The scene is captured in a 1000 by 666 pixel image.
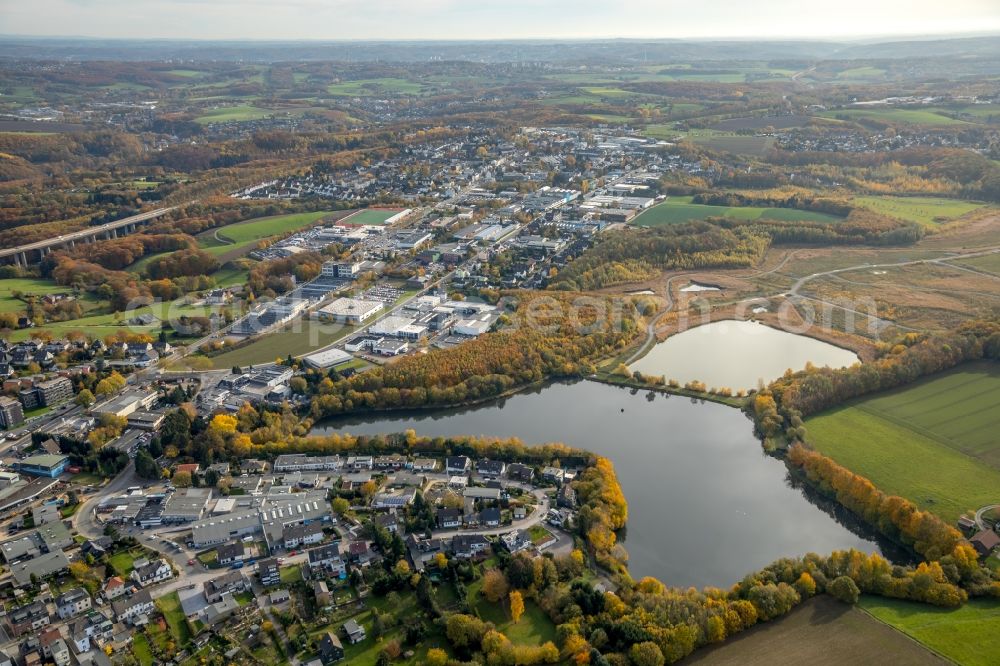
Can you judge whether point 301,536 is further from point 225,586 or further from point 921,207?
point 921,207

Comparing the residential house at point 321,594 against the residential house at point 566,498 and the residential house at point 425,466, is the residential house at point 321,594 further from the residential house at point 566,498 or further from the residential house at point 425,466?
the residential house at point 566,498

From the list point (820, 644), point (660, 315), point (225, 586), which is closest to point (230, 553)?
point (225, 586)

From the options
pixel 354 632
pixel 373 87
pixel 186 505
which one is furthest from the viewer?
pixel 373 87

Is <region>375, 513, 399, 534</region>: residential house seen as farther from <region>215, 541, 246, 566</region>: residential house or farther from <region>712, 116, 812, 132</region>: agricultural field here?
<region>712, 116, 812, 132</region>: agricultural field

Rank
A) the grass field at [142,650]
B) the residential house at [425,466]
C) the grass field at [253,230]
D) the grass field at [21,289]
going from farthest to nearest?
the grass field at [253,230]
the grass field at [21,289]
the residential house at [425,466]
the grass field at [142,650]

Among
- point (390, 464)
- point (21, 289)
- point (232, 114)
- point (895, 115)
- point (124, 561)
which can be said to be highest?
point (895, 115)

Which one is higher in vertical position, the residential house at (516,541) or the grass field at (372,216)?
the grass field at (372,216)

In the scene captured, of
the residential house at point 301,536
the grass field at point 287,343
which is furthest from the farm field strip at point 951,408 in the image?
the grass field at point 287,343

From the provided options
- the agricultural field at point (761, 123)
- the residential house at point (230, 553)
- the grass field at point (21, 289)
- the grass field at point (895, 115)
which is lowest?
the residential house at point (230, 553)
